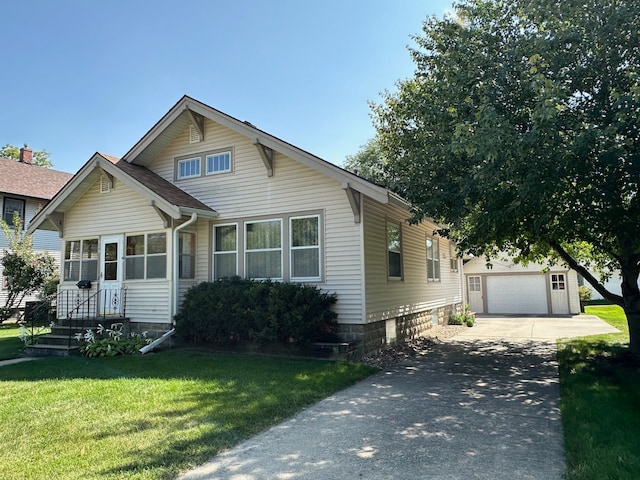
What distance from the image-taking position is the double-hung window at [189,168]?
12.6 metres

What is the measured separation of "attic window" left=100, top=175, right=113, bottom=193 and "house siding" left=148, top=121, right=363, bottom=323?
4.38 ft

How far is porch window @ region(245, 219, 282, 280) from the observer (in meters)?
11.1

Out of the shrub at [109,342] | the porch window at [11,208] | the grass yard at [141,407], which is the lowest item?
the grass yard at [141,407]

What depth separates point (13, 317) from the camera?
19953mm

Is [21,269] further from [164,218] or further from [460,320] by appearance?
[460,320]

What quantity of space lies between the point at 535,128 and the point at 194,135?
31.2 ft

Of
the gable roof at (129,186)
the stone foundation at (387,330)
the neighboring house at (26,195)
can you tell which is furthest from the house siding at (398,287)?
the neighboring house at (26,195)

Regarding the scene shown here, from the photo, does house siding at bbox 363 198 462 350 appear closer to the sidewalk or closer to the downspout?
the sidewalk

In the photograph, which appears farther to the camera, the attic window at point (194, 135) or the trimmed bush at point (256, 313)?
the attic window at point (194, 135)

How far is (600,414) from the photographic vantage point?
548cm

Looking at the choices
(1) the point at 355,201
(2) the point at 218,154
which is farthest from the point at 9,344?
(1) the point at 355,201

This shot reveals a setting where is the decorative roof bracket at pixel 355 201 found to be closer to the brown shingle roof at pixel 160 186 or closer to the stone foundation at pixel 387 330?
the stone foundation at pixel 387 330

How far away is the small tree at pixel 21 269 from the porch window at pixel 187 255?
380 inches

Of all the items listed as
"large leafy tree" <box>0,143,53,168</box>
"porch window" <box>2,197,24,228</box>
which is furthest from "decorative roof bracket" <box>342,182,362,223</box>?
"large leafy tree" <box>0,143,53,168</box>
